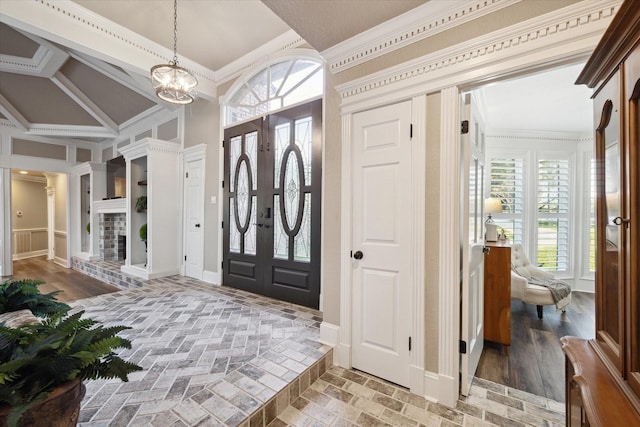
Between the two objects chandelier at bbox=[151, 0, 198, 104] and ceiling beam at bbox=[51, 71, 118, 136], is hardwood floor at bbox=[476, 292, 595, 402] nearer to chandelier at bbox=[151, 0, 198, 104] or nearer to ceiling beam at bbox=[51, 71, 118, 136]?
chandelier at bbox=[151, 0, 198, 104]

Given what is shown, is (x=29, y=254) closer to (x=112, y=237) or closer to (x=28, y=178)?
(x=28, y=178)

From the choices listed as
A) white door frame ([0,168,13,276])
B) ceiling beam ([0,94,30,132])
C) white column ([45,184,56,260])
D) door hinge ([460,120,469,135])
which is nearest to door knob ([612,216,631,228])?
door hinge ([460,120,469,135])

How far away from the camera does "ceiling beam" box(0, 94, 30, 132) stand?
4994 mm

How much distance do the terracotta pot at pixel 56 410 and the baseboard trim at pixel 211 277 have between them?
10.2 ft

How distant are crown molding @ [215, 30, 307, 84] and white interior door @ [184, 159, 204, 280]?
4.54 ft

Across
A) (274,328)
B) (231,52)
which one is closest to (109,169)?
(231,52)

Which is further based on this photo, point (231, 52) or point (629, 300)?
point (231, 52)

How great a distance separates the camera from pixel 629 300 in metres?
0.78

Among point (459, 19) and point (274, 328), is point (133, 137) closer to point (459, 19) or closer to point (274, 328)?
point (274, 328)

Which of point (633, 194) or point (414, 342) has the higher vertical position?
point (633, 194)

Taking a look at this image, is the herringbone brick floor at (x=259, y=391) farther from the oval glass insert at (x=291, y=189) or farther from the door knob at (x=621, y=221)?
the door knob at (x=621, y=221)

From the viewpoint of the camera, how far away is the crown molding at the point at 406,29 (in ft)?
5.23

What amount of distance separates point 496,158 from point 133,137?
740 cm

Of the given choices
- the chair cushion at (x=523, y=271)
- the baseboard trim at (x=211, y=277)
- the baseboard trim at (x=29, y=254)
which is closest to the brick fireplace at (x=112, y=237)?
the baseboard trim at (x=211, y=277)
